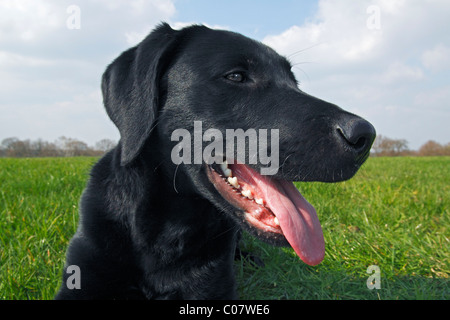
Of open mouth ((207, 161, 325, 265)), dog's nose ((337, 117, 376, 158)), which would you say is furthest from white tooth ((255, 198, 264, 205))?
dog's nose ((337, 117, 376, 158))

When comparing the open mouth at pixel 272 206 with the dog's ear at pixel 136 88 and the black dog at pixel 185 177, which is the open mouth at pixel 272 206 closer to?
the black dog at pixel 185 177

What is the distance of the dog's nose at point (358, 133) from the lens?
1767mm

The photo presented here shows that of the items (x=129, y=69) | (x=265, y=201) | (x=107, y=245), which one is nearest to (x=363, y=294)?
(x=265, y=201)

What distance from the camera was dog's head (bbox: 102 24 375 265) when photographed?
193 centimetres

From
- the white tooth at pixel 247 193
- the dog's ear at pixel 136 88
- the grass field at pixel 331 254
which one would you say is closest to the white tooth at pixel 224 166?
the white tooth at pixel 247 193

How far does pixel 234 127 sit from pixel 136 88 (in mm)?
601

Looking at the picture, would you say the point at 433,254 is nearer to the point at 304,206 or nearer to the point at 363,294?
the point at 363,294

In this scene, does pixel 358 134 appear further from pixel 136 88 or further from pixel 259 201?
pixel 136 88

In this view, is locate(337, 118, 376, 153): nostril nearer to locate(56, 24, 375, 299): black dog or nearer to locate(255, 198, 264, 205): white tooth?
locate(56, 24, 375, 299): black dog

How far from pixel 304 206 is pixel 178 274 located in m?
0.83

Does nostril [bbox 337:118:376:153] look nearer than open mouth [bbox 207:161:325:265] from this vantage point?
Yes

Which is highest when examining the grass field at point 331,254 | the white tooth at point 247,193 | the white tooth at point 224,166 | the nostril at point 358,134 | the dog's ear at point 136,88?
the dog's ear at point 136,88

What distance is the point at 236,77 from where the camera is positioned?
216 cm

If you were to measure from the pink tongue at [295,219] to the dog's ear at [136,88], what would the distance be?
70cm
